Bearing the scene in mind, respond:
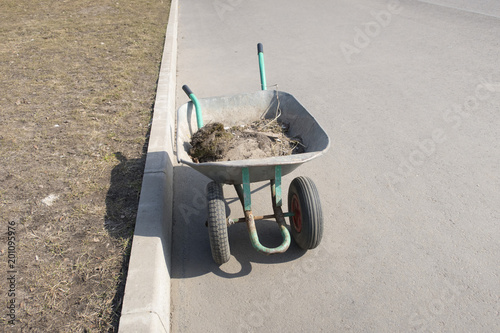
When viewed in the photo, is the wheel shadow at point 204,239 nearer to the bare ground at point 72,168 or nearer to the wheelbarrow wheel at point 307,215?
the wheelbarrow wheel at point 307,215

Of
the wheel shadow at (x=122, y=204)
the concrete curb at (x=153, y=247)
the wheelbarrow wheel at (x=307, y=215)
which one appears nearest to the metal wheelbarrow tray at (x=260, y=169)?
the wheelbarrow wheel at (x=307, y=215)

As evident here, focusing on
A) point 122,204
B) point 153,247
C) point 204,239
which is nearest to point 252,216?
point 204,239

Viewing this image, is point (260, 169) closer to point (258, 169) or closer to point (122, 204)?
point (258, 169)

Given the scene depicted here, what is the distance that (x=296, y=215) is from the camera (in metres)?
3.44

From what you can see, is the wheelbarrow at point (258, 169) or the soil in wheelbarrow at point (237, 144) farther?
the soil in wheelbarrow at point (237, 144)

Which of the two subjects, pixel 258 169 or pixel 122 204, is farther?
pixel 122 204

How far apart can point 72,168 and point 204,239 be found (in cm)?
168

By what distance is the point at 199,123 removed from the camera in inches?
147

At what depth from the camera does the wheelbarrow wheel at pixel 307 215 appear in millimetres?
3131

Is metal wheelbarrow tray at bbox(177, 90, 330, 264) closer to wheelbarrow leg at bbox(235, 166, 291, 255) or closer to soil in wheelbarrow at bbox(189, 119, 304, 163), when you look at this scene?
wheelbarrow leg at bbox(235, 166, 291, 255)

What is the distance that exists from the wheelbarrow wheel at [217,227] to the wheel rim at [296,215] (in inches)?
25.8

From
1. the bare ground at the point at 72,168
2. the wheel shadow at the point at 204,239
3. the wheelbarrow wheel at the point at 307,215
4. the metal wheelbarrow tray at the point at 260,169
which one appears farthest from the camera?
the wheel shadow at the point at 204,239

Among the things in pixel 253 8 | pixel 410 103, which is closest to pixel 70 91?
pixel 410 103

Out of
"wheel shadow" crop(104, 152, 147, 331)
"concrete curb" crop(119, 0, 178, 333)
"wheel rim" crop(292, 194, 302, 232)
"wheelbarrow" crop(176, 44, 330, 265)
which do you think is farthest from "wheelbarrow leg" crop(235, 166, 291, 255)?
"wheel shadow" crop(104, 152, 147, 331)
